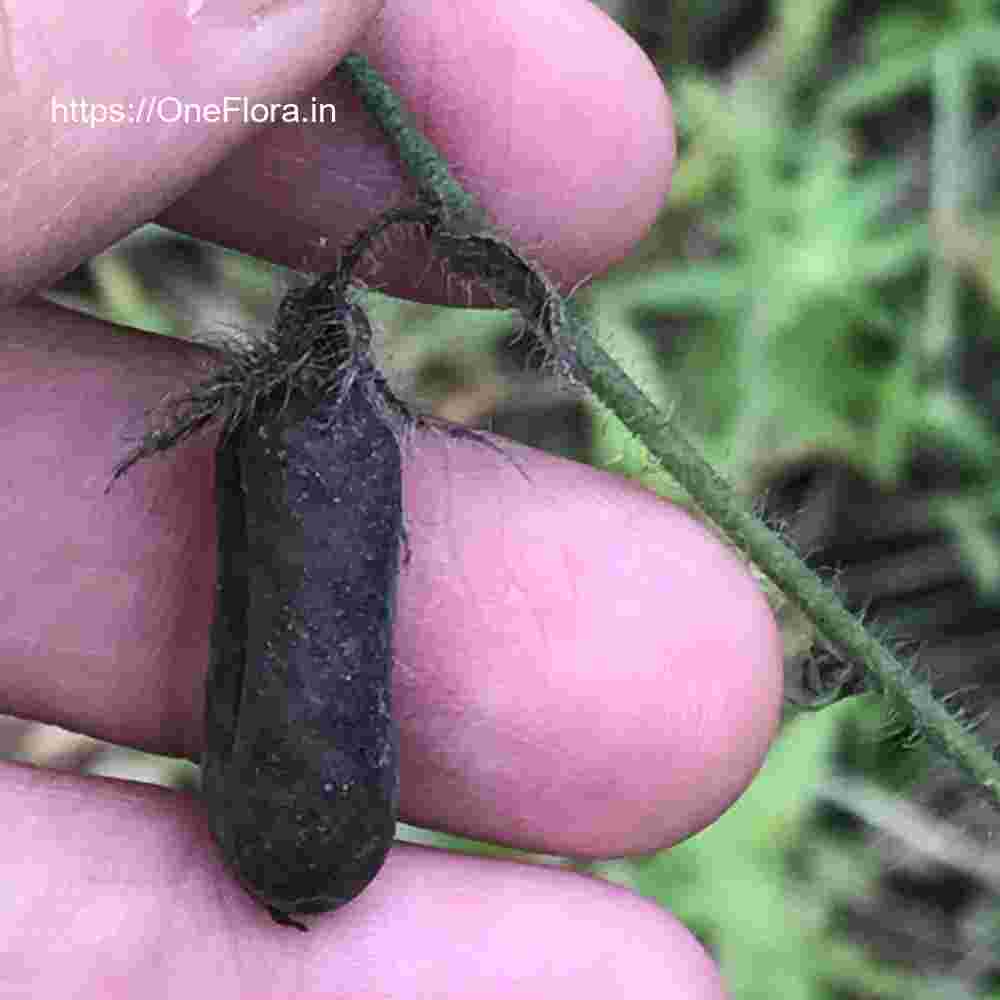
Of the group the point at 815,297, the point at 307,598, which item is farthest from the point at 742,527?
the point at 815,297

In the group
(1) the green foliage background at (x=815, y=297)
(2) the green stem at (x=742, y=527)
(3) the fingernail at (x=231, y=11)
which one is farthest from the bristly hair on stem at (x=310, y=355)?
(1) the green foliage background at (x=815, y=297)

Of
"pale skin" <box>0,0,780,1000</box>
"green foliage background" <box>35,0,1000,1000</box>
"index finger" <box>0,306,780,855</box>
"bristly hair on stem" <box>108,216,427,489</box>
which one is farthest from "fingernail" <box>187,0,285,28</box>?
"green foliage background" <box>35,0,1000,1000</box>

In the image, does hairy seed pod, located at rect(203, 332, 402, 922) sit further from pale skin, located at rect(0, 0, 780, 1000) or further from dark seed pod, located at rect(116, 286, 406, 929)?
pale skin, located at rect(0, 0, 780, 1000)

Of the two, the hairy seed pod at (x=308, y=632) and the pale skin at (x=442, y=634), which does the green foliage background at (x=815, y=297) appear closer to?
Result: the pale skin at (x=442, y=634)

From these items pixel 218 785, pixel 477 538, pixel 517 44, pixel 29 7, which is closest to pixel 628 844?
pixel 477 538

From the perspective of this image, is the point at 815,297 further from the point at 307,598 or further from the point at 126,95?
the point at 126,95

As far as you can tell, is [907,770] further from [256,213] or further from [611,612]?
[256,213]

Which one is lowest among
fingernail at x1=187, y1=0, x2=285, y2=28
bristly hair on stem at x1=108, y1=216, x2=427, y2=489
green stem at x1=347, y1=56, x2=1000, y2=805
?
green stem at x1=347, y1=56, x2=1000, y2=805
